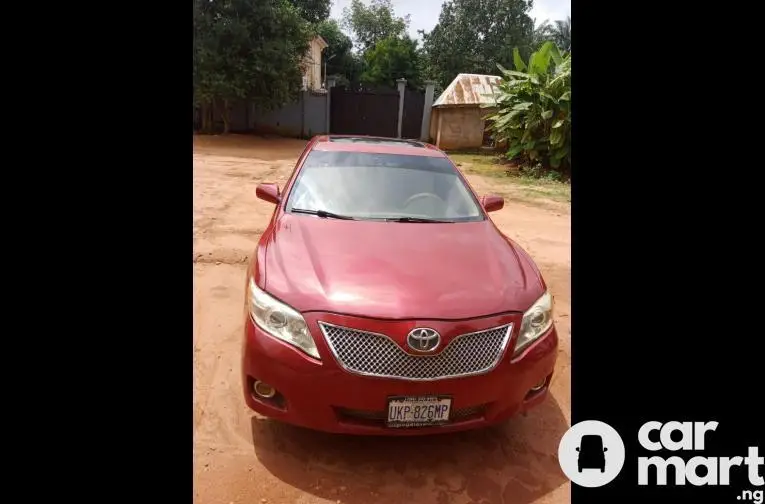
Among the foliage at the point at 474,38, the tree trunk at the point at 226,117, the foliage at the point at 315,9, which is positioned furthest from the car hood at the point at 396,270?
the foliage at the point at 315,9

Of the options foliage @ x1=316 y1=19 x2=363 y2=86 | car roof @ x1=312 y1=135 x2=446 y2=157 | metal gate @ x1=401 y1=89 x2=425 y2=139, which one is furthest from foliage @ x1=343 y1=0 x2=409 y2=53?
car roof @ x1=312 y1=135 x2=446 y2=157

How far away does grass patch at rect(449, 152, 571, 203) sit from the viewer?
10.4 metres

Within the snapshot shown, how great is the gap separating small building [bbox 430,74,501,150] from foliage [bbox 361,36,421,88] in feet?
35.1

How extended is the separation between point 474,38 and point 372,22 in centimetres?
1249

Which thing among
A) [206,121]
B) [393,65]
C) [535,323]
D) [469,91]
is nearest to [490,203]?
[535,323]

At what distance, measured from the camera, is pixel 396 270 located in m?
2.47

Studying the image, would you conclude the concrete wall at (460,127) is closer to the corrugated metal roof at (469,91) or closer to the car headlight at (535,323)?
the corrugated metal roof at (469,91)

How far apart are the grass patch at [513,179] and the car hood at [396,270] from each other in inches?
296

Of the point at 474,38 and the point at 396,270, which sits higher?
the point at 474,38

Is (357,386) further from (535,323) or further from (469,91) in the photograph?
(469,91)

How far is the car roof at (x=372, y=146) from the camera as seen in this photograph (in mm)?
3904

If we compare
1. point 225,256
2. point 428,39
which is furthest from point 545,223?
point 428,39

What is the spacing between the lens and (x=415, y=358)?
6.98 ft
